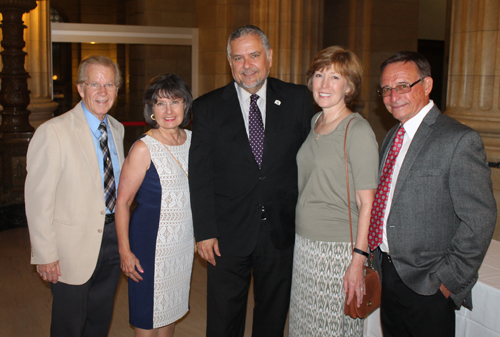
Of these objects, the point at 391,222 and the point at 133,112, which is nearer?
the point at 391,222

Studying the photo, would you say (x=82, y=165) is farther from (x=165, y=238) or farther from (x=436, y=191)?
(x=436, y=191)

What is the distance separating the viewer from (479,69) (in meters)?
4.87

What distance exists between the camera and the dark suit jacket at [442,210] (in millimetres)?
2201

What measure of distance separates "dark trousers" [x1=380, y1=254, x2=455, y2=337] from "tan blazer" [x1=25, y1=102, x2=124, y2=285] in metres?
1.75

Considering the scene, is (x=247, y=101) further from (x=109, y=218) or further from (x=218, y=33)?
(x=218, y=33)

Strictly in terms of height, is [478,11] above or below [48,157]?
above

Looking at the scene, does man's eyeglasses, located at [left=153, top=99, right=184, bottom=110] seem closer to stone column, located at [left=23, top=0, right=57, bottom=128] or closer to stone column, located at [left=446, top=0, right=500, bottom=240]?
stone column, located at [left=446, top=0, right=500, bottom=240]

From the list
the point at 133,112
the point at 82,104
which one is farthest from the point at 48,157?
the point at 133,112

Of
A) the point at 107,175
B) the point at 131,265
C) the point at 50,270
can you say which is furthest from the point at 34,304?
the point at 107,175

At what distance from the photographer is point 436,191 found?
2291 mm

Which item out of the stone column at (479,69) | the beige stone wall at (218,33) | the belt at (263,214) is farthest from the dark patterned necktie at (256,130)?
the beige stone wall at (218,33)

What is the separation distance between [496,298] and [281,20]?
6715 mm

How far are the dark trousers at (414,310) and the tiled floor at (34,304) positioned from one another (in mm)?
1771

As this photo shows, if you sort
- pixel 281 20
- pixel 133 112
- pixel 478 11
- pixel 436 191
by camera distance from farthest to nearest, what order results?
pixel 133 112
pixel 281 20
pixel 478 11
pixel 436 191
